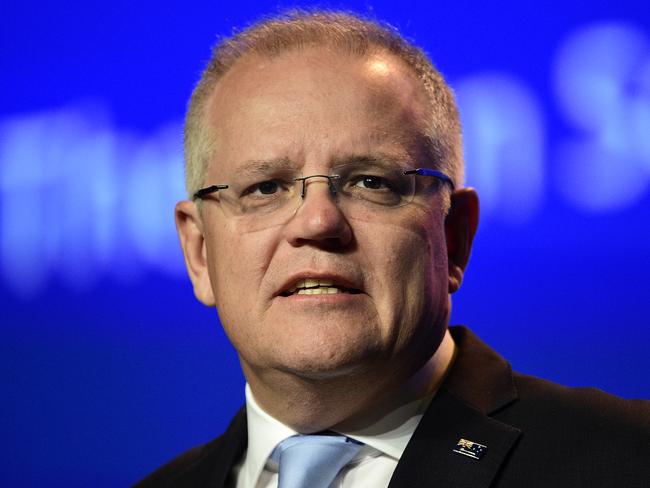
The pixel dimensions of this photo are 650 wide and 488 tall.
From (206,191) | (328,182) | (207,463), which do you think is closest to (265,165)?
(328,182)

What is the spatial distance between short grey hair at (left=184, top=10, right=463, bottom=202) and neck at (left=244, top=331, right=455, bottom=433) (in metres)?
0.62

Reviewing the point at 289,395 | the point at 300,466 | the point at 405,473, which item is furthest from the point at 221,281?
the point at 405,473

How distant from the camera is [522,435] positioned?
8.63ft

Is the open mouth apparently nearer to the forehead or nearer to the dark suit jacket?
the forehead

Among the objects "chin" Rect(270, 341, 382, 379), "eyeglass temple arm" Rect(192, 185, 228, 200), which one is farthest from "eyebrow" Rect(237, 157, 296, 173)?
"chin" Rect(270, 341, 382, 379)

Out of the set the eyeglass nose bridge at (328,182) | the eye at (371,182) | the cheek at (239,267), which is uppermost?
the eye at (371,182)

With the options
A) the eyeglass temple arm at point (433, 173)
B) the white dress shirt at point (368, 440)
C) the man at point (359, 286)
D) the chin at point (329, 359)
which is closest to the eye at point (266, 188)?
the man at point (359, 286)

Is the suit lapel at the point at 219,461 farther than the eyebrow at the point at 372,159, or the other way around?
the suit lapel at the point at 219,461

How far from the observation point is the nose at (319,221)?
2537 millimetres

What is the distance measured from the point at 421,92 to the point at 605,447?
1120 millimetres

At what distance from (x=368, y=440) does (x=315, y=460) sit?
158 millimetres

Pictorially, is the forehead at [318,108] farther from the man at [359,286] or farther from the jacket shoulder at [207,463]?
the jacket shoulder at [207,463]

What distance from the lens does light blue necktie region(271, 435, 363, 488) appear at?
8.80 feet

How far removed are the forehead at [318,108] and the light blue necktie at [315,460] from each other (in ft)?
2.60
